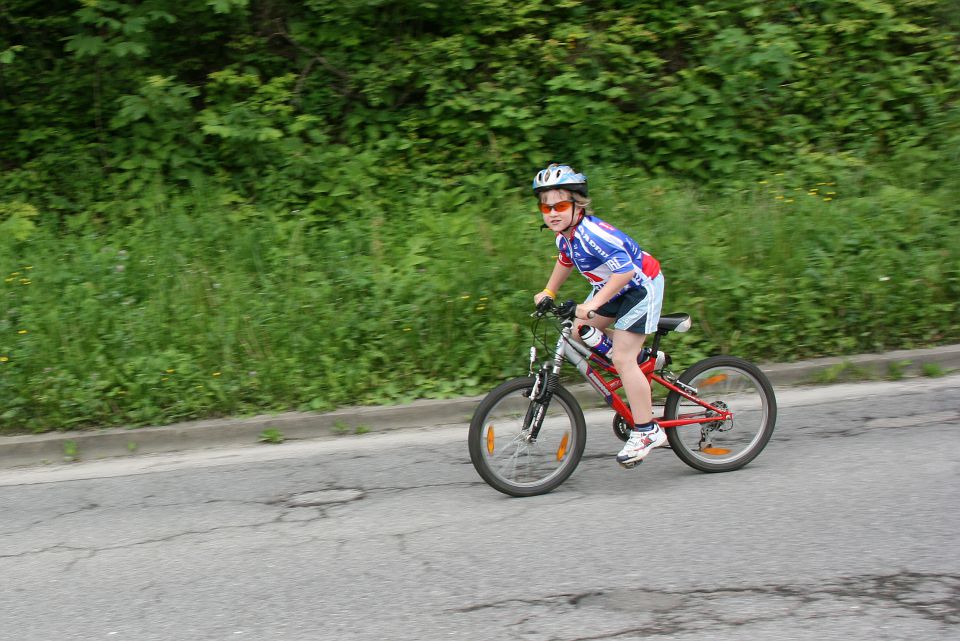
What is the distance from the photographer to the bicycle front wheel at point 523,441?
527cm

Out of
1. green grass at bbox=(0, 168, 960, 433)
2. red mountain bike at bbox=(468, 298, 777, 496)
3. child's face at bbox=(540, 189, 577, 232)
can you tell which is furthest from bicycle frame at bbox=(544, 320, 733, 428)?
green grass at bbox=(0, 168, 960, 433)

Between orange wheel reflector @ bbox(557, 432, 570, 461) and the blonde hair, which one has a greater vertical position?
the blonde hair

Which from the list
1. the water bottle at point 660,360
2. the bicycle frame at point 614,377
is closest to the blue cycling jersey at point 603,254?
the bicycle frame at point 614,377

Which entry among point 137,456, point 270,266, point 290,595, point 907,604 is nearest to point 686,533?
point 907,604

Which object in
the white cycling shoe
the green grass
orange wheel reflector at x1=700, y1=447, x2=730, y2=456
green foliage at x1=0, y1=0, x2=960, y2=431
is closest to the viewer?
the white cycling shoe

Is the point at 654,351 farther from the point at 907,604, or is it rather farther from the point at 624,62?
the point at 624,62

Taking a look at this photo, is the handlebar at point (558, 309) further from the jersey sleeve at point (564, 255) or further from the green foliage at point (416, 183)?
the green foliage at point (416, 183)

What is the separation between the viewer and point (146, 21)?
9.38m

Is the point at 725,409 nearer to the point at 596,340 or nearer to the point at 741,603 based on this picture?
the point at 596,340

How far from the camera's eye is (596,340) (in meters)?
5.43

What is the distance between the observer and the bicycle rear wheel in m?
5.59

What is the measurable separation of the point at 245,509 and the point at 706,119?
24.1 feet

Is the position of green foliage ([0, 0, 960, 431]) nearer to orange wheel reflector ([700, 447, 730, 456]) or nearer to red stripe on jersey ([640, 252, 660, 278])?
orange wheel reflector ([700, 447, 730, 456])

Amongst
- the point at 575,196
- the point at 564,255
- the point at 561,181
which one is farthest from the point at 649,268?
the point at 561,181
